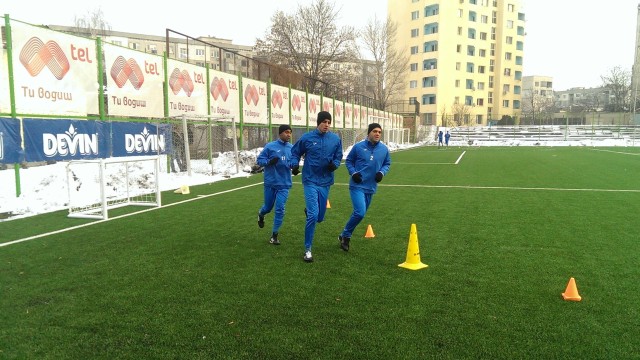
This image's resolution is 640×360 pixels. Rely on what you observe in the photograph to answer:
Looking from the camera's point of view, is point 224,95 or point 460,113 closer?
point 224,95

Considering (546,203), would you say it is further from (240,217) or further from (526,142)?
(526,142)

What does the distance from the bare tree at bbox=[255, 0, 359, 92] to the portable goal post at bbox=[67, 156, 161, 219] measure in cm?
2962

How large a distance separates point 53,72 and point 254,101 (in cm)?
1090

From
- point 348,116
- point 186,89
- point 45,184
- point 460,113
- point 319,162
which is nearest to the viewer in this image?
point 319,162

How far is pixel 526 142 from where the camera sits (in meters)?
52.3

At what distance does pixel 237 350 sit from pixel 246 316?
0.65 m

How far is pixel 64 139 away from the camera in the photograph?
447 inches

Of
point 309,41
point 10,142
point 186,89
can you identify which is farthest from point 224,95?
point 309,41

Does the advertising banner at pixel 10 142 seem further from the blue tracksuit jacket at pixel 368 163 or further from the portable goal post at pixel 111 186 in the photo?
the blue tracksuit jacket at pixel 368 163

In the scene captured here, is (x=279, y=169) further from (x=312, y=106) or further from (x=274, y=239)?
(x=312, y=106)

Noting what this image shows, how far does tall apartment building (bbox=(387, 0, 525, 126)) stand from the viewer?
2990 inches

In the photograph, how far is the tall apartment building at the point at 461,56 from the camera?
75.9 meters

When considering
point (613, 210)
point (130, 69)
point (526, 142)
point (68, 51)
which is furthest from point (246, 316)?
point (526, 142)

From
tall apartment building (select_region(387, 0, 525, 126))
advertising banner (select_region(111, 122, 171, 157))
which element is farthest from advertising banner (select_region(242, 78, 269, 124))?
tall apartment building (select_region(387, 0, 525, 126))
